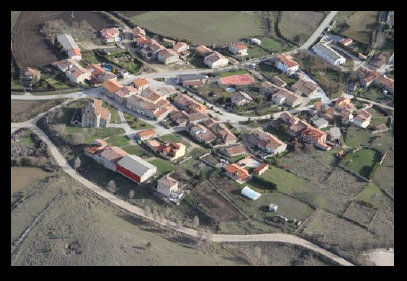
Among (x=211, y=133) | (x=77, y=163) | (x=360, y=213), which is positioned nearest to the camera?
(x=360, y=213)

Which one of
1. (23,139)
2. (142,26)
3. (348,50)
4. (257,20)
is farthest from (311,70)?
(23,139)

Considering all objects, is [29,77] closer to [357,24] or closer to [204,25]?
[204,25]

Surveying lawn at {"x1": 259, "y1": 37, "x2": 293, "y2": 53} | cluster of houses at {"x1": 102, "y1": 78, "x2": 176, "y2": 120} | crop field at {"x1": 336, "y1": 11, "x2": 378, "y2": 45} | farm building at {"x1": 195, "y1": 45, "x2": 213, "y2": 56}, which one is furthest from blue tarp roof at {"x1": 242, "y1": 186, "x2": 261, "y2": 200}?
crop field at {"x1": 336, "y1": 11, "x2": 378, "y2": 45}

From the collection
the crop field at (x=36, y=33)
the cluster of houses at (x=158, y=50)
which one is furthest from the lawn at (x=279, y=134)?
the crop field at (x=36, y=33)

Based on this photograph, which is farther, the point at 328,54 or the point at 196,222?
the point at 328,54

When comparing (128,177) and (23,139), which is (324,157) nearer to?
(128,177)

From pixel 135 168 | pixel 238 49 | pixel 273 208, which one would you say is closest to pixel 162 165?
pixel 135 168

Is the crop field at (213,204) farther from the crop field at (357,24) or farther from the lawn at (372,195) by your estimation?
the crop field at (357,24)

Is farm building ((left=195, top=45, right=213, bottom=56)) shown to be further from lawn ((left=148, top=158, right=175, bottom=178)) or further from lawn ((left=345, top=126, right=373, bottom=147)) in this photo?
lawn ((left=148, top=158, right=175, bottom=178))
